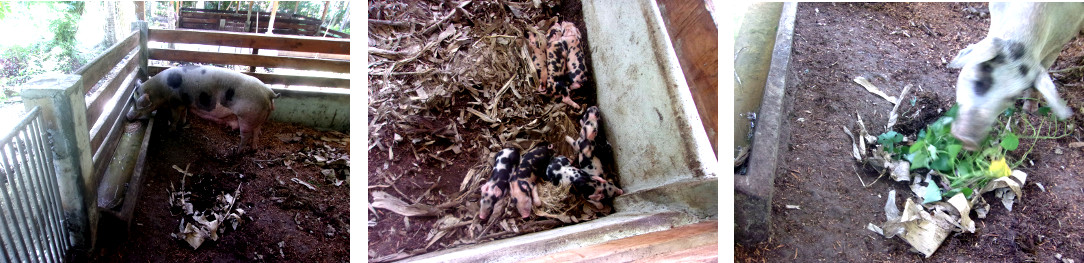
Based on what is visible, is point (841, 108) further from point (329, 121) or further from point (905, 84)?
point (329, 121)

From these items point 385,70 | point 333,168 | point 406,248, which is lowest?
point 406,248

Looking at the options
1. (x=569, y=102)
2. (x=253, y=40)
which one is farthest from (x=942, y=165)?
(x=253, y=40)

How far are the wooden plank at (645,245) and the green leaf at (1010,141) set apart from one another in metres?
0.67

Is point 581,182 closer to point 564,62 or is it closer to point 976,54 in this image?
point 564,62

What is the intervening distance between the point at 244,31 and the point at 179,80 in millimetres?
233

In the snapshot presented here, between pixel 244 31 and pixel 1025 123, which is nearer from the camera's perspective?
pixel 1025 123

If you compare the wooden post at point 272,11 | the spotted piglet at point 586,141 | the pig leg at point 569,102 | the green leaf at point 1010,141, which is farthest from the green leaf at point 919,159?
the wooden post at point 272,11

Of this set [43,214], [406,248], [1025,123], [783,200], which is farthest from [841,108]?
[43,214]

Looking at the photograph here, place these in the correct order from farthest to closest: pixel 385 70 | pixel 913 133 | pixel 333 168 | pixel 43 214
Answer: pixel 385 70, pixel 333 168, pixel 43 214, pixel 913 133

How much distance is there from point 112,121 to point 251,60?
0.39m

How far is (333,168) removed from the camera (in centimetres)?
163

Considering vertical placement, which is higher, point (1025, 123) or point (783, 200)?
point (1025, 123)

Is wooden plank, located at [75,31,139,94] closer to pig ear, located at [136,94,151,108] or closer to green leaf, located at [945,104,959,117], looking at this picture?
pig ear, located at [136,94,151,108]

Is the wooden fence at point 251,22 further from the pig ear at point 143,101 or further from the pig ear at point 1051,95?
the pig ear at point 1051,95
